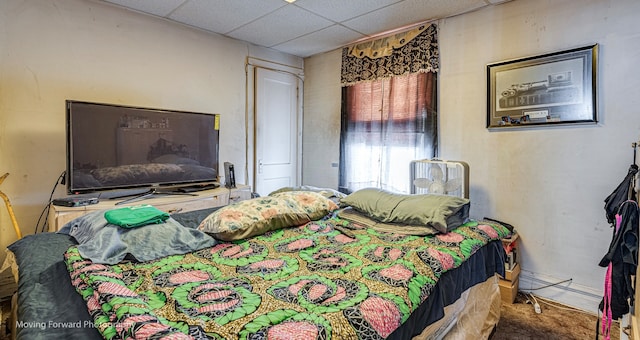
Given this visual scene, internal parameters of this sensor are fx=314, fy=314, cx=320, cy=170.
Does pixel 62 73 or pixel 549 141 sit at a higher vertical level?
pixel 62 73

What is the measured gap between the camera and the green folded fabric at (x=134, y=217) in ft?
4.68

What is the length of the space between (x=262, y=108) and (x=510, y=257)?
301 centimetres

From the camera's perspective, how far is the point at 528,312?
229 centimetres

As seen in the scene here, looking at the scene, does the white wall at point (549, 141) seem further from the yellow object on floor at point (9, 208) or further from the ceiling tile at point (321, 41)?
the yellow object on floor at point (9, 208)

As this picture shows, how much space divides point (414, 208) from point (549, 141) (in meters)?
1.40

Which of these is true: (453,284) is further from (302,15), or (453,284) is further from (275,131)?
(275,131)

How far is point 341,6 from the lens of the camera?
2.73 m

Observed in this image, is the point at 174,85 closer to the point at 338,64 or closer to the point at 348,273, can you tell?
the point at 338,64

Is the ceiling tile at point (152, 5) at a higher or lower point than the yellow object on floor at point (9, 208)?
higher

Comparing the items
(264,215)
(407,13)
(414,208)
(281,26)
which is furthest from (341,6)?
(264,215)

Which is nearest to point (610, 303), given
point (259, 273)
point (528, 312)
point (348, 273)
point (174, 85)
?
point (528, 312)

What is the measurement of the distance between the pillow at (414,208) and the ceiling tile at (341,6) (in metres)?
1.63

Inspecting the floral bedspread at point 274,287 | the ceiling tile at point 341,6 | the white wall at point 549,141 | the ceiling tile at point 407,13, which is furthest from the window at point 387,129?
the floral bedspread at point 274,287

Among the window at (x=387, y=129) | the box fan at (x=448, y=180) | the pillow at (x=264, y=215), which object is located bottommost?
the pillow at (x=264, y=215)
